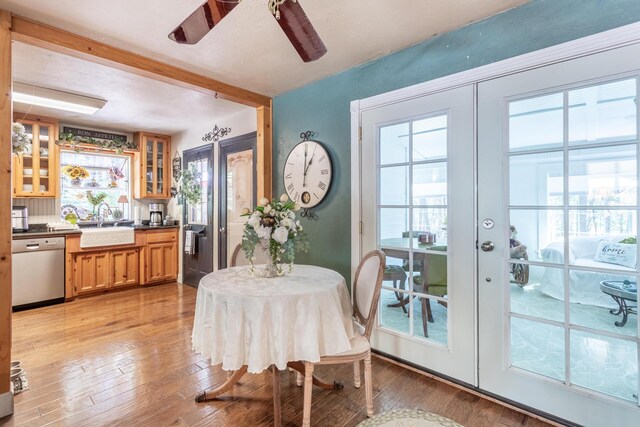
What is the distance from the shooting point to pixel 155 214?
521cm

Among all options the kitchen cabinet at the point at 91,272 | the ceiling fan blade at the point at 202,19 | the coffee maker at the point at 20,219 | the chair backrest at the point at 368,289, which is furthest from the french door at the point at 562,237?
the coffee maker at the point at 20,219

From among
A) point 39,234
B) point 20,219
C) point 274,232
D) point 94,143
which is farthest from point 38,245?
point 274,232

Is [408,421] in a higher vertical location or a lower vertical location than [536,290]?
lower

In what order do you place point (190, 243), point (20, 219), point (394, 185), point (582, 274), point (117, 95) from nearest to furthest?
point (582, 274) < point (394, 185) < point (117, 95) < point (20, 219) < point (190, 243)

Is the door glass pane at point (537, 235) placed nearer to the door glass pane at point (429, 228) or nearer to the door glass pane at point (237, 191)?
the door glass pane at point (429, 228)

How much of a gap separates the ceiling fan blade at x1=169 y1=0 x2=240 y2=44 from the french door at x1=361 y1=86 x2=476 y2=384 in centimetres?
145

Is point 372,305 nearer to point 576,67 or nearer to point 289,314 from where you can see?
point 289,314

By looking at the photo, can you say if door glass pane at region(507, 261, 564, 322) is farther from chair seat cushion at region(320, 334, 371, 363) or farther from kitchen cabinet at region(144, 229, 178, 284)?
kitchen cabinet at region(144, 229, 178, 284)

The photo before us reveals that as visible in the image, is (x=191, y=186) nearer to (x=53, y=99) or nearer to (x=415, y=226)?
(x=53, y=99)

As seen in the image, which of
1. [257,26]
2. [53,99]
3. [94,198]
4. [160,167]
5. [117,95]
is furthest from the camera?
[160,167]

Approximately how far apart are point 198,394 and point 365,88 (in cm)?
267

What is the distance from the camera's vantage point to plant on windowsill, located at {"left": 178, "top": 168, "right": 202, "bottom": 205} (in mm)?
4746

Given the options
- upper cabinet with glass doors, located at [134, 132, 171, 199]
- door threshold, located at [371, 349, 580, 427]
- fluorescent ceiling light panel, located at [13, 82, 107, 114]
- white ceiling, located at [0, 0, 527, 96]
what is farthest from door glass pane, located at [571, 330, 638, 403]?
upper cabinet with glass doors, located at [134, 132, 171, 199]

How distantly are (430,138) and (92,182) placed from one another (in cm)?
522
